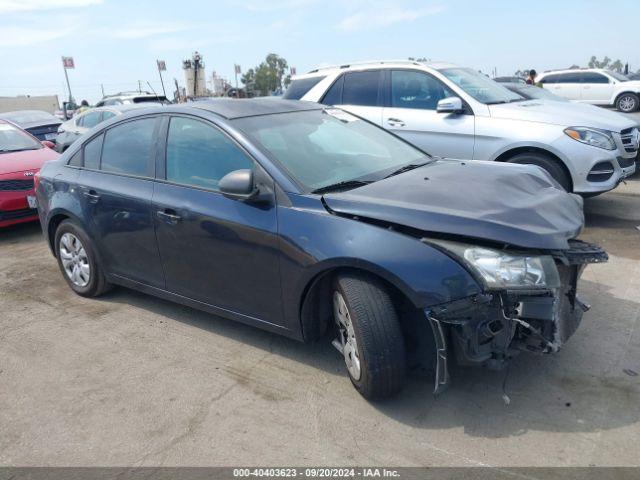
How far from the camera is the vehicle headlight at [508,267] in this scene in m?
2.81

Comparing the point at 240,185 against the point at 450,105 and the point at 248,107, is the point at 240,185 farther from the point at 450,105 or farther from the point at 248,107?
the point at 450,105

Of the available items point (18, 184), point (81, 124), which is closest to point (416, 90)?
point (18, 184)

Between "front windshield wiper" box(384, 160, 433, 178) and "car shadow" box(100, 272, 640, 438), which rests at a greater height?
"front windshield wiper" box(384, 160, 433, 178)

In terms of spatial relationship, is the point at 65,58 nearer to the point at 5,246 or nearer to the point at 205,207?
the point at 5,246

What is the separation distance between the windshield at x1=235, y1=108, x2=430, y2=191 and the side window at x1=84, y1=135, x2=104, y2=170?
1552 mm

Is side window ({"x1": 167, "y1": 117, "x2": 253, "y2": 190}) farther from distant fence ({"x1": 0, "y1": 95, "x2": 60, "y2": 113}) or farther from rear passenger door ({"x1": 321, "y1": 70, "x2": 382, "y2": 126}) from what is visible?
distant fence ({"x1": 0, "y1": 95, "x2": 60, "y2": 113})

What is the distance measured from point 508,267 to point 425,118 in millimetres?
4515

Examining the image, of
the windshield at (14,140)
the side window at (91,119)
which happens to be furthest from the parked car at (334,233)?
the side window at (91,119)

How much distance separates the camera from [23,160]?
7.67 metres

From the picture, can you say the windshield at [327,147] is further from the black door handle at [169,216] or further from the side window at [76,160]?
the side window at [76,160]

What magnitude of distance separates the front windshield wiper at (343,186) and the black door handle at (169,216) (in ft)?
3.45

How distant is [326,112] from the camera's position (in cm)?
454

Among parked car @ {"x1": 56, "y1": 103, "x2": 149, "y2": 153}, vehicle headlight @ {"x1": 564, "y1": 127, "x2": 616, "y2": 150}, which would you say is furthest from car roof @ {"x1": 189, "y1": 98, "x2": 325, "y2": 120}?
parked car @ {"x1": 56, "y1": 103, "x2": 149, "y2": 153}

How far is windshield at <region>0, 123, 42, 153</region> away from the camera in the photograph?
322 inches
